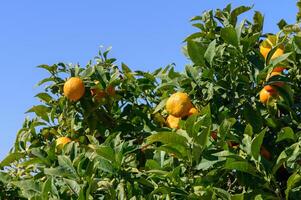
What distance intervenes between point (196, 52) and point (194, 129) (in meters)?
0.46

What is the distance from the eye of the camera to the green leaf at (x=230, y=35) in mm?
2045

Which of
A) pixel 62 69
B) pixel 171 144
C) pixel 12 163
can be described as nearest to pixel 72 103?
pixel 62 69

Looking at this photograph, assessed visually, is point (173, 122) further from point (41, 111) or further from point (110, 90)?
point (41, 111)

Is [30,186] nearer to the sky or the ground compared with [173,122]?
nearer to the ground

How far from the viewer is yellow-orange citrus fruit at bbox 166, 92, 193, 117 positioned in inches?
83.0

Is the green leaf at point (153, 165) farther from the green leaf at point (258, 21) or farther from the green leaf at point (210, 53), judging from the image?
the green leaf at point (258, 21)

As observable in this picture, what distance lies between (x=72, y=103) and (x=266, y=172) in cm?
119

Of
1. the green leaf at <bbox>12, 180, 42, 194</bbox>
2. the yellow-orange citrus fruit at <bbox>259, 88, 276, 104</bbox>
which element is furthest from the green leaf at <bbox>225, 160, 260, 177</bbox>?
the green leaf at <bbox>12, 180, 42, 194</bbox>

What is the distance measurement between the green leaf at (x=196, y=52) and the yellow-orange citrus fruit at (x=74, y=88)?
66 cm

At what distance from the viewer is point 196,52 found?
212 centimetres

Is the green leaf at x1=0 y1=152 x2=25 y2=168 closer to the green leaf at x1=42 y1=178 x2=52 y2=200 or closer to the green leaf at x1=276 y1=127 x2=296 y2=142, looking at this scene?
the green leaf at x1=42 y1=178 x2=52 y2=200

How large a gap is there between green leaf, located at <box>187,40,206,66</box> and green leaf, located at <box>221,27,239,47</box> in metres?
0.11

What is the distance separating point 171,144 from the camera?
5.89 ft

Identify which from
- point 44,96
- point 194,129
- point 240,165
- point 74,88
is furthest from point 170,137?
point 44,96
